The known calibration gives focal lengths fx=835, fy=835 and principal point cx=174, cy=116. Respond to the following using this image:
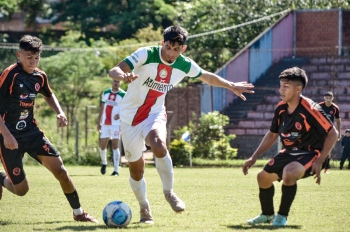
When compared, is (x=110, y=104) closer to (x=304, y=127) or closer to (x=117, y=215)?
(x=117, y=215)

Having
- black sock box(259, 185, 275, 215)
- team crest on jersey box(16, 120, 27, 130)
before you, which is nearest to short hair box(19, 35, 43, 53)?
team crest on jersey box(16, 120, 27, 130)

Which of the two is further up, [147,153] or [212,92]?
[212,92]

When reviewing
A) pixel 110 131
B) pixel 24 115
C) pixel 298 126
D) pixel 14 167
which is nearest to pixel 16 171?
pixel 14 167

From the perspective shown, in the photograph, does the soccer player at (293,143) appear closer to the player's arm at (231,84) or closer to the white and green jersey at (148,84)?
the player's arm at (231,84)

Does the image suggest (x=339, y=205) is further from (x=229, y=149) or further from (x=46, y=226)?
(x=229, y=149)

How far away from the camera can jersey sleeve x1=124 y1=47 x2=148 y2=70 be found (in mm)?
8883

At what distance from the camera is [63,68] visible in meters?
32.4

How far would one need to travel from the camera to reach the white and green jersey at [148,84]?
9.10 m

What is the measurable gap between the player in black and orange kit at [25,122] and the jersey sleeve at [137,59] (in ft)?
3.53

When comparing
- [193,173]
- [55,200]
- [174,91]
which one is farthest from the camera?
[174,91]

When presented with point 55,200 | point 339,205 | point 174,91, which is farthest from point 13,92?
point 174,91

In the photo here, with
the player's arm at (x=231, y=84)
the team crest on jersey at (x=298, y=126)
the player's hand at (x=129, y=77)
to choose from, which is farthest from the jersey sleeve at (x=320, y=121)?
the player's hand at (x=129, y=77)

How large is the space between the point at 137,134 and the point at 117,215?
3.46ft

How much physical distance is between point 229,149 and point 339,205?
13800mm
